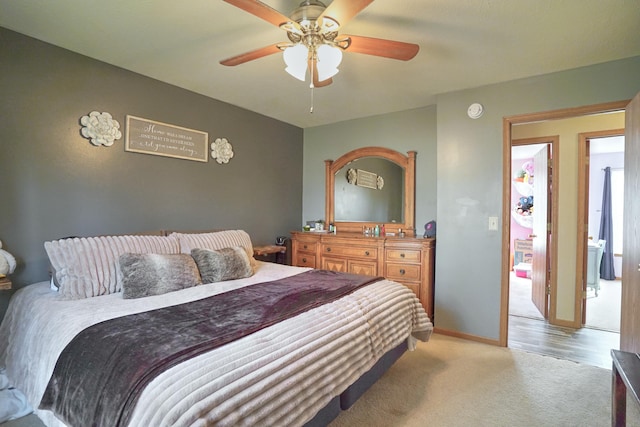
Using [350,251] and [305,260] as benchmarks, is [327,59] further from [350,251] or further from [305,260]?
[305,260]

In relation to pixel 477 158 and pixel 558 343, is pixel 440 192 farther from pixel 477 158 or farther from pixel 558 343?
pixel 558 343

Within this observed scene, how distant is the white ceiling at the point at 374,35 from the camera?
1.87 metres

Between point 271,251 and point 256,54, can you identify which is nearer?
point 256,54

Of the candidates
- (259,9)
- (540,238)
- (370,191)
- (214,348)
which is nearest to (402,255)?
(370,191)

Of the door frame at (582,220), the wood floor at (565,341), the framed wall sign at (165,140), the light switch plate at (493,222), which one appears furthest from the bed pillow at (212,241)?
the door frame at (582,220)

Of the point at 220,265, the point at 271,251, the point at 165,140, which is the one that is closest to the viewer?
the point at 220,265

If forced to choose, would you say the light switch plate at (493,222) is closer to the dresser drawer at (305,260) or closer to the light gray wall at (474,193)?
the light gray wall at (474,193)

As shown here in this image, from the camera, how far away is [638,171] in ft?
6.92

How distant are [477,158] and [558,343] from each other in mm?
1927

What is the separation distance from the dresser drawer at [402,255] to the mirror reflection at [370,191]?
1.82 feet

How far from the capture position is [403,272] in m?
3.42

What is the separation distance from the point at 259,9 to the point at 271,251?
2.69 m

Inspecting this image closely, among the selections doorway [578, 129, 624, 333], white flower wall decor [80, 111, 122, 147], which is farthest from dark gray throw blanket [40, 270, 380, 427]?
doorway [578, 129, 624, 333]

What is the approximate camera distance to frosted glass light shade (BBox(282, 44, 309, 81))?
1.83 metres
